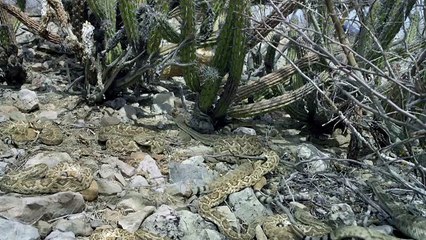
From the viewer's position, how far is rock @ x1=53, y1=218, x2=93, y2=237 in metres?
4.19

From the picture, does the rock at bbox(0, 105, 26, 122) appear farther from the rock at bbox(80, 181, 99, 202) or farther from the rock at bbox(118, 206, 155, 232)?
the rock at bbox(118, 206, 155, 232)

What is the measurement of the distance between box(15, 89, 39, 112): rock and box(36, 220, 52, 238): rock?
263cm

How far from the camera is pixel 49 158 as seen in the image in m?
5.24

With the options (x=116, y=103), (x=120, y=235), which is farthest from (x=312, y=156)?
(x=120, y=235)

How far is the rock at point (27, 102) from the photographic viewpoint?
6512mm

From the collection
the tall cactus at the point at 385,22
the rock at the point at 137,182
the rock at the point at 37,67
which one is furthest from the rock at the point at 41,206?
the rock at the point at 37,67

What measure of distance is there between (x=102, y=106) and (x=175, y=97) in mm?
1117

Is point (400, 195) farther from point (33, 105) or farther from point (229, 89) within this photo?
point (33, 105)

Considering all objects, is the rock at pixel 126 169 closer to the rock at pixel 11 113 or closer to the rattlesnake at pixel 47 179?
the rattlesnake at pixel 47 179

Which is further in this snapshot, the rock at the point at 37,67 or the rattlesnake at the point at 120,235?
the rock at the point at 37,67

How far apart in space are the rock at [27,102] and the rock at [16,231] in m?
2.77

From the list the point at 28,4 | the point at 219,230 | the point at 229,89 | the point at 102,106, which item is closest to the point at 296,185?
the point at 219,230

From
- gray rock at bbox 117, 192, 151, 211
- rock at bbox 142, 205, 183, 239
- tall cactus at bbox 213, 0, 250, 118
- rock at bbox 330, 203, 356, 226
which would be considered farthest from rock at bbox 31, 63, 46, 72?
rock at bbox 330, 203, 356, 226

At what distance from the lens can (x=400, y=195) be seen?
5406 mm
